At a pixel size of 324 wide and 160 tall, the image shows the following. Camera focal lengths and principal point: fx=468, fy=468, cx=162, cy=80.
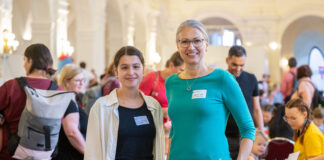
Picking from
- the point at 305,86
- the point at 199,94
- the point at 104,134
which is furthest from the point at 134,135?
the point at 305,86

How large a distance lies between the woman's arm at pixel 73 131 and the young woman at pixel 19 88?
38cm

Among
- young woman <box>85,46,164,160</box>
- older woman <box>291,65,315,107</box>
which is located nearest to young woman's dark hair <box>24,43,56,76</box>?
young woman <box>85,46,164,160</box>

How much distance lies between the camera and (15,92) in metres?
3.43

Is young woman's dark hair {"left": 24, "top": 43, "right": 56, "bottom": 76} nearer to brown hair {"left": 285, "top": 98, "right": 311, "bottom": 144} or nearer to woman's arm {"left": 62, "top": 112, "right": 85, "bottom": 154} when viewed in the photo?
woman's arm {"left": 62, "top": 112, "right": 85, "bottom": 154}

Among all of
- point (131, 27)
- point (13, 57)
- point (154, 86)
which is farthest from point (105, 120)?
point (131, 27)

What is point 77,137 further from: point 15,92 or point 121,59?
point 121,59

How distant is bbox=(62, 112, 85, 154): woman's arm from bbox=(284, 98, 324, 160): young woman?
1799 mm

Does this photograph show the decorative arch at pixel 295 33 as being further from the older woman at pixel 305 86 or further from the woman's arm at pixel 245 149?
the woman's arm at pixel 245 149

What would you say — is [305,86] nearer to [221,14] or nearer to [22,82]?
[22,82]

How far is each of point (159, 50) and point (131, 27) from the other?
447cm

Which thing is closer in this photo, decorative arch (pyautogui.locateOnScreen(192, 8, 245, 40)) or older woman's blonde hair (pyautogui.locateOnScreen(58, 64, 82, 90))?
older woman's blonde hair (pyautogui.locateOnScreen(58, 64, 82, 90))

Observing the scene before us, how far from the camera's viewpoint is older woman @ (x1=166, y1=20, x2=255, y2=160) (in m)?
2.51

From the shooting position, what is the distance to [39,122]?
3.28 metres

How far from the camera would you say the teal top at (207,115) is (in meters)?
2.51
